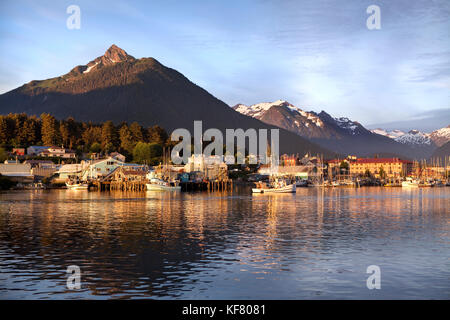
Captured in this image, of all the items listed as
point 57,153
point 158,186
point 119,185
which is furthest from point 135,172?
point 57,153

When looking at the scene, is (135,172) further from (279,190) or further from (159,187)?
(279,190)

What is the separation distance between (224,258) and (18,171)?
142 metres

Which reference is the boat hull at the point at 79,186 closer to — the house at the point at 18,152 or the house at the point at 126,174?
the house at the point at 126,174

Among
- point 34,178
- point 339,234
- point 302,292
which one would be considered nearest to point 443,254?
point 339,234

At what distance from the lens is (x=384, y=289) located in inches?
866

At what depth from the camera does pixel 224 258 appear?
29.3 meters

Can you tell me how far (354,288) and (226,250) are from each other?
11639 millimetres

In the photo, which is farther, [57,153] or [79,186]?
[57,153]

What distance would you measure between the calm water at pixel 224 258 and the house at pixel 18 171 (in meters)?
106

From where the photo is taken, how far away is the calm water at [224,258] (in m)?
21.7

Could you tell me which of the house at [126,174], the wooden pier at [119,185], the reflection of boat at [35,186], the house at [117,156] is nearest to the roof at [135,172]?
the house at [126,174]

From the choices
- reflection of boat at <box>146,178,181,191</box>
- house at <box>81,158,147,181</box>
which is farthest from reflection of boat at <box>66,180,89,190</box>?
reflection of boat at <box>146,178,181,191</box>
